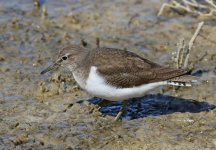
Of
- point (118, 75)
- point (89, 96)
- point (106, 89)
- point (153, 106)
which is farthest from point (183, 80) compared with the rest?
point (89, 96)

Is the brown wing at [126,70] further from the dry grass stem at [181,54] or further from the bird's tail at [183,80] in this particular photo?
the dry grass stem at [181,54]

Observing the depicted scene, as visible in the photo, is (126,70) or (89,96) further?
(89,96)

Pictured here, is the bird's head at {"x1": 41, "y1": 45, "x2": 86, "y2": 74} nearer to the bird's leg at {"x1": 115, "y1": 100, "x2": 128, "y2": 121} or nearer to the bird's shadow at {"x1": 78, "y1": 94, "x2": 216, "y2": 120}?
the bird's shadow at {"x1": 78, "y1": 94, "x2": 216, "y2": 120}

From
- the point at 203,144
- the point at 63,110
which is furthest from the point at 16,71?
the point at 203,144

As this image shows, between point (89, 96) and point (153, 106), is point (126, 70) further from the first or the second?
point (89, 96)

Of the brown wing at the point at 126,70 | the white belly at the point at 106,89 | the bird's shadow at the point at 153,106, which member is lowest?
the bird's shadow at the point at 153,106

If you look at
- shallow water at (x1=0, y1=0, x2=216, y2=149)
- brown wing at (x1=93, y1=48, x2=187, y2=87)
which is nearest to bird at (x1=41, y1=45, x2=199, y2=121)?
brown wing at (x1=93, y1=48, x2=187, y2=87)

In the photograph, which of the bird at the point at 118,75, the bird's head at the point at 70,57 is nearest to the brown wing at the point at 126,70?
the bird at the point at 118,75
